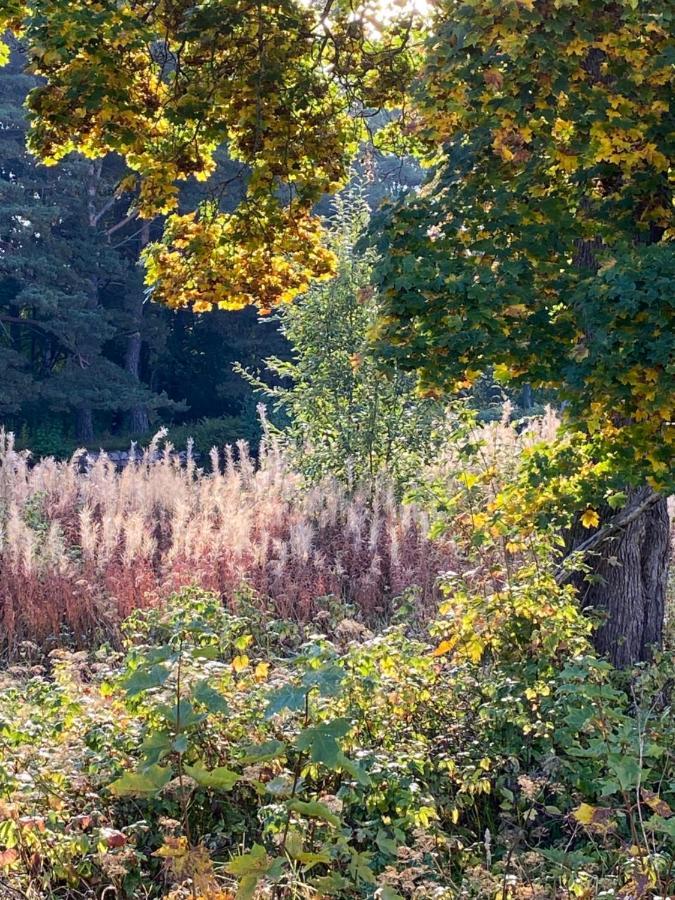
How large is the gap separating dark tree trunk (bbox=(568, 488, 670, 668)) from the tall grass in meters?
1.42

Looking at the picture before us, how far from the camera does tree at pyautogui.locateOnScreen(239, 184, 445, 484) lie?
9.81m

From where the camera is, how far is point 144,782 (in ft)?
8.22

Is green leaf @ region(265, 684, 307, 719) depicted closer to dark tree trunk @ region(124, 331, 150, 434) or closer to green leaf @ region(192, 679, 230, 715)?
green leaf @ region(192, 679, 230, 715)

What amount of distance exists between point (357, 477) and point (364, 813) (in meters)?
6.19

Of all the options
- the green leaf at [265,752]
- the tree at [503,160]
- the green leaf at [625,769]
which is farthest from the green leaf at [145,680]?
the tree at [503,160]

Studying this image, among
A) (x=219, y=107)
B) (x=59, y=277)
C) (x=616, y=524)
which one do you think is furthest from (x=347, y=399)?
(x=59, y=277)

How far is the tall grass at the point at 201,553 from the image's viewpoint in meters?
6.90

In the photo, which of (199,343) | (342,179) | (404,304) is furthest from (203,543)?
(199,343)

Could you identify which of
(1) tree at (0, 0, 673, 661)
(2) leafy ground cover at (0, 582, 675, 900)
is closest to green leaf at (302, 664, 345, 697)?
(2) leafy ground cover at (0, 582, 675, 900)

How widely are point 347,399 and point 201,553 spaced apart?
10.2ft

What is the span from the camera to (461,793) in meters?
3.76

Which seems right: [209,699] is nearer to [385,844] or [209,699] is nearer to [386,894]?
[386,894]

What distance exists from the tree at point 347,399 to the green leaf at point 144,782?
707 cm

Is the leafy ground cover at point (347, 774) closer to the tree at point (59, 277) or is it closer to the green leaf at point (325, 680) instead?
the green leaf at point (325, 680)
